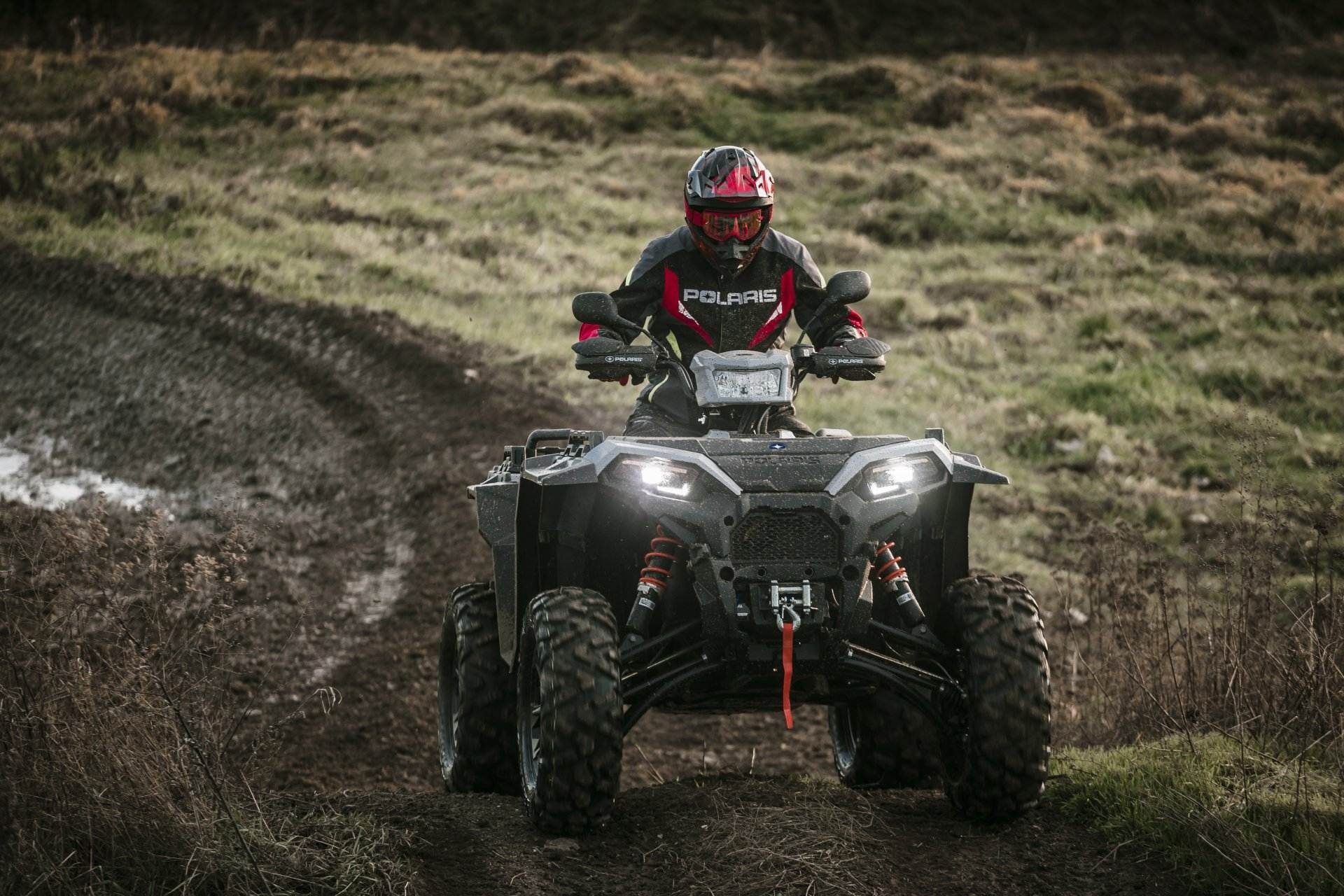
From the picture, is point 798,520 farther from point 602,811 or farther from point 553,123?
point 553,123

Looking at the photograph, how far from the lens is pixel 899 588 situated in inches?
225

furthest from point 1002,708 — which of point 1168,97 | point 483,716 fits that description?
point 1168,97

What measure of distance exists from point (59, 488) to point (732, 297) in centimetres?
899

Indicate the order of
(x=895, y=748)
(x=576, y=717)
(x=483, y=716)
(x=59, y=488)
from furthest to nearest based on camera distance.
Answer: (x=59, y=488) < (x=895, y=748) < (x=483, y=716) < (x=576, y=717)

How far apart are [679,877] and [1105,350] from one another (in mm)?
14096

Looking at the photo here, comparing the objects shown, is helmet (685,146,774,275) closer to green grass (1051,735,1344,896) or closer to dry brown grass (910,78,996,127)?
green grass (1051,735,1344,896)

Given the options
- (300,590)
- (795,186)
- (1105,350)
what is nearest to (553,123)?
(795,186)

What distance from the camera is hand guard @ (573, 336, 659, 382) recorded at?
6152 mm

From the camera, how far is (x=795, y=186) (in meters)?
25.2

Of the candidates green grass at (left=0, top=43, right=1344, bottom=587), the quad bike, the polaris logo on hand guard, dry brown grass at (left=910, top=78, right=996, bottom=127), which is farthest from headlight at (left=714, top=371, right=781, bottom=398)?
dry brown grass at (left=910, top=78, right=996, bottom=127)

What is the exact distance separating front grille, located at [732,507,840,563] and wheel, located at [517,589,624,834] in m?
0.57

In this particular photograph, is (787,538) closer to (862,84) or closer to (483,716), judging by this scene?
(483,716)

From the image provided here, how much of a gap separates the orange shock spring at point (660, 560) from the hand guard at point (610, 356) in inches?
31.5

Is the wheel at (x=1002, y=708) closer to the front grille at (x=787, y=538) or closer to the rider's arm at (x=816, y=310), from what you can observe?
the front grille at (x=787, y=538)
